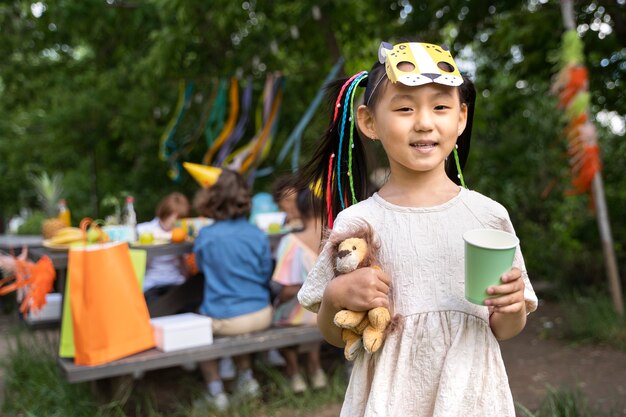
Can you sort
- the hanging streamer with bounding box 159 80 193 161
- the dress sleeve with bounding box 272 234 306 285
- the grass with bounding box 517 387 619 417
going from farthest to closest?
1. the hanging streamer with bounding box 159 80 193 161
2. the dress sleeve with bounding box 272 234 306 285
3. the grass with bounding box 517 387 619 417

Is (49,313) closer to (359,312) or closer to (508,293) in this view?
(359,312)

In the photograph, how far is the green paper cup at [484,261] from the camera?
136 cm

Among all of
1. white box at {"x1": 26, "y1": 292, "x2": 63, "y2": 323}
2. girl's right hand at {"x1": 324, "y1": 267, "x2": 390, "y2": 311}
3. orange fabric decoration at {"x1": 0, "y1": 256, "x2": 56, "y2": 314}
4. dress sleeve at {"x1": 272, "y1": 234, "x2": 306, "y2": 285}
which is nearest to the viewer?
girl's right hand at {"x1": 324, "y1": 267, "x2": 390, "y2": 311}

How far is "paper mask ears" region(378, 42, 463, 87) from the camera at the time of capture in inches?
62.2

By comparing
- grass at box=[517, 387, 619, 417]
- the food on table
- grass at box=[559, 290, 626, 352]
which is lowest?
grass at box=[559, 290, 626, 352]

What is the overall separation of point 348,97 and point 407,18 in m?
4.61

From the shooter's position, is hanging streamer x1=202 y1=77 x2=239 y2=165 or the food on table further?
hanging streamer x1=202 y1=77 x2=239 y2=165

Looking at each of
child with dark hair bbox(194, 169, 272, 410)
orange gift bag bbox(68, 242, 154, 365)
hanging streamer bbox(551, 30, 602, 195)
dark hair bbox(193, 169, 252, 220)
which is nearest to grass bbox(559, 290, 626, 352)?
hanging streamer bbox(551, 30, 602, 195)

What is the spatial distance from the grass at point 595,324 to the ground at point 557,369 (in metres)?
0.09

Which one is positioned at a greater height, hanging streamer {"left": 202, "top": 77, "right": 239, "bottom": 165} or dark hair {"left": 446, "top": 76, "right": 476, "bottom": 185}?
hanging streamer {"left": 202, "top": 77, "right": 239, "bottom": 165}

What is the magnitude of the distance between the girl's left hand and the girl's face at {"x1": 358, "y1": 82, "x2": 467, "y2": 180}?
1.14ft

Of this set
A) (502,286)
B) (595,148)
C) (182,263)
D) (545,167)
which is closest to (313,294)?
(502,286)

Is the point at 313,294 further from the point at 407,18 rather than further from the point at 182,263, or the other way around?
the point at 407,18

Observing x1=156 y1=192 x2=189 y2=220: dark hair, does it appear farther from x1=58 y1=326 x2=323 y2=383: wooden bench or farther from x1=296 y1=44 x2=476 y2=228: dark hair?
x1=296 y1=44 x2=476 y2=228: dark hair
